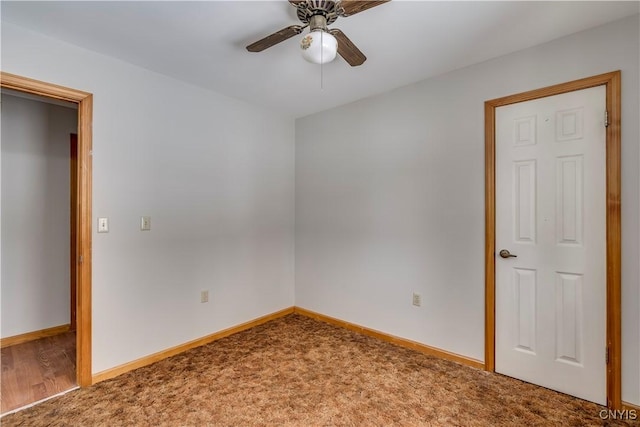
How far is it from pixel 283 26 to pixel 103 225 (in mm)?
1944

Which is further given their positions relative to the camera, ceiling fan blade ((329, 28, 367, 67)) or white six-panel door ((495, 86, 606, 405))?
white six-panel door ((495, 86, 606, 405))

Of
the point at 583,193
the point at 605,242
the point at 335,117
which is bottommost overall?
the point at 605,242

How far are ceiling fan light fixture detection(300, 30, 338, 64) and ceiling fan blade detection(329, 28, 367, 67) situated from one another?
10 centimetres

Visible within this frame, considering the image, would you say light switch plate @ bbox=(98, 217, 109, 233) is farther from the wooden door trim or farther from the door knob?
the door knob

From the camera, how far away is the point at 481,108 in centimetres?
234

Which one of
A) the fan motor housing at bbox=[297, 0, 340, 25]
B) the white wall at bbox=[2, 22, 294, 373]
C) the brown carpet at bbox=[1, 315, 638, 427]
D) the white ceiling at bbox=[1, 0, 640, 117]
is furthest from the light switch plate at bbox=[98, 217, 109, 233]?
the fan motor housing at bbox=[297, 0, 340, 25]

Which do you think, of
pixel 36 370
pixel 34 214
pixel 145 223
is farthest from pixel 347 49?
pixel 34 214

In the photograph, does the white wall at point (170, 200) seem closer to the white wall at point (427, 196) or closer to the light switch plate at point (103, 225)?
the light switch plate at point (103, 225)

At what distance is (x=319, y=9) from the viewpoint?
1.45m

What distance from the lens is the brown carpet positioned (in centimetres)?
177

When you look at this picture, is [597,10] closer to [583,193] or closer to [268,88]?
[583,193]

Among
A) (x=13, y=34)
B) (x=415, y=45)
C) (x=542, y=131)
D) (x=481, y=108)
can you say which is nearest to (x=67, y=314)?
(x=13, y=34)

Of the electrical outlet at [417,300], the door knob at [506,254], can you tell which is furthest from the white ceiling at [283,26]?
the electrical outlet at [417,300]

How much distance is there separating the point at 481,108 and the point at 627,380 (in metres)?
2.03
